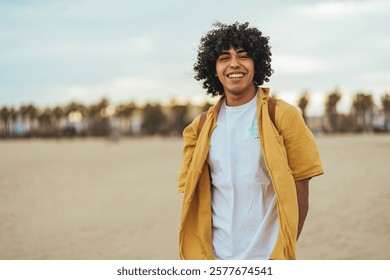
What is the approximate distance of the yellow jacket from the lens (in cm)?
229

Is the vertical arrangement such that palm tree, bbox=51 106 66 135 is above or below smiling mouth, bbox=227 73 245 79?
below

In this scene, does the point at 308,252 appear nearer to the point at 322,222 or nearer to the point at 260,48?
the point at 322,222

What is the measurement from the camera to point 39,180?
46.3ft

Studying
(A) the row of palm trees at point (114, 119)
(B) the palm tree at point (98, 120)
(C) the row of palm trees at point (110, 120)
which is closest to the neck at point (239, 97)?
(C) the row of palm trees at point (110, 120)

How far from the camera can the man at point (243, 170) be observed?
231 cm

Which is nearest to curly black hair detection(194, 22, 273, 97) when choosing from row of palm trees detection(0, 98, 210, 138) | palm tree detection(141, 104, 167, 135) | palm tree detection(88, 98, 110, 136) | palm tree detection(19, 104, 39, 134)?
palm tree detection(19, 104, 39, 134)

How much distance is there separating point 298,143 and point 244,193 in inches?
12.6

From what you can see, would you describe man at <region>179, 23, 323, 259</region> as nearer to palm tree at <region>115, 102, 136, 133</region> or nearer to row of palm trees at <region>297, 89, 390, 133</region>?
row of palm trees at <region>297, 89, 390, 133</region>

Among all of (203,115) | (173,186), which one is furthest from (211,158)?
(173,186)

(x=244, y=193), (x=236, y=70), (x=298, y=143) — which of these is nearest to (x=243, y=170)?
(x=244, y=193)

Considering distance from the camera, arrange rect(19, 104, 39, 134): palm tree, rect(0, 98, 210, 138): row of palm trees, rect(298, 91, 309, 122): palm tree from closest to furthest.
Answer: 1. rect(298, 91, 309, 122): palm tree
2. rect(19, 104, 39, 134): palm tree
3. rect(0, 98, 210, 138): row of palm trees

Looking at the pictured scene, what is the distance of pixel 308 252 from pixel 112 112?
65.3m

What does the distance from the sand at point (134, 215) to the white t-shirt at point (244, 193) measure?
3742 mm

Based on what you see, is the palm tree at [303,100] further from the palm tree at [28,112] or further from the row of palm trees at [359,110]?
the palm tree at [28,112]
